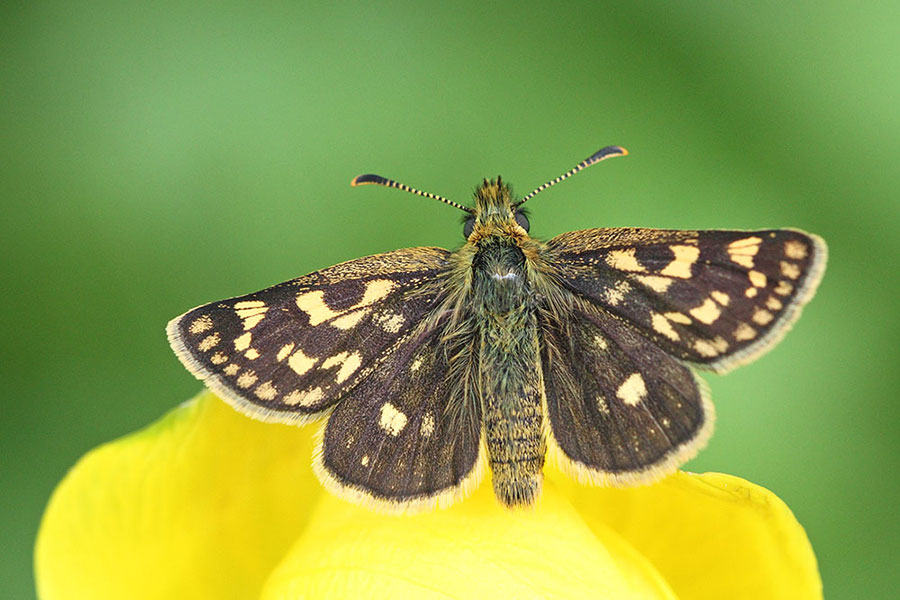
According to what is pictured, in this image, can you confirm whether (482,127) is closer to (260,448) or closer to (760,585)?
(260,448)

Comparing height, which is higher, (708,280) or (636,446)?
(708,280)

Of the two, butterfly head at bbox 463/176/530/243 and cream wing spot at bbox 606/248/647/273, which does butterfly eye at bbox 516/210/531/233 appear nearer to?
butterfly head at bbox 463/176/530/243

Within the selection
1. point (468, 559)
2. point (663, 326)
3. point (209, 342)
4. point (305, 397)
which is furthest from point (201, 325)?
point (663, 326)

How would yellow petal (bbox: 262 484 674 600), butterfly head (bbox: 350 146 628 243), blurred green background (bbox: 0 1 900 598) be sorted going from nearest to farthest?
1. yellow petal (bbox: 262 484 674 600)
2. butterfly head (bbox: 350 146 628 243)
3. blurred green background (bbox: 0 1 900 598)

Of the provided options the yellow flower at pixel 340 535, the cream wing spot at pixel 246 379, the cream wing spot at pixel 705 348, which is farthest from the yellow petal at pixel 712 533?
the cream wing spot at pixel 246 379

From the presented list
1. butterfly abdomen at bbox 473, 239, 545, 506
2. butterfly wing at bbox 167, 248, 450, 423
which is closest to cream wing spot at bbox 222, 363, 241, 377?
butterfly wing at bbox 167, 248, 450, 423

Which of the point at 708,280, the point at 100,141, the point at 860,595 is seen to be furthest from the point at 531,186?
the point at 860,595
